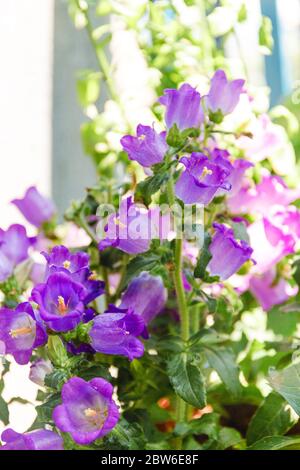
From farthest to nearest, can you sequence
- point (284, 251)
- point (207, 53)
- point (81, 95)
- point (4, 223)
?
point (4, 223) < point (81, 95) < point (207, 53) < point (284, 251)

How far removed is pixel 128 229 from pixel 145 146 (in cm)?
7

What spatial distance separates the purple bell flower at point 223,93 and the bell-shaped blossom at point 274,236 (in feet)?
0.44

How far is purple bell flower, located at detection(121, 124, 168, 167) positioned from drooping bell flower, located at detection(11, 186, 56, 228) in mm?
238

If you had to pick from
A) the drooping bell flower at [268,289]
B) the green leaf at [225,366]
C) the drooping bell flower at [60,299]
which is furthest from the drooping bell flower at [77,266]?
the drooping bell flower at [268,289]

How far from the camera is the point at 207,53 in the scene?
2.72ft

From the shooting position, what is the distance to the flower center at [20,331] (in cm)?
50

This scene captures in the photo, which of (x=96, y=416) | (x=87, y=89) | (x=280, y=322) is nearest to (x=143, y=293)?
(x=96, y=416)

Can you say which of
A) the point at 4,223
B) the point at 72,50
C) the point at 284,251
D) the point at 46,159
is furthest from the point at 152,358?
the point at 72,50

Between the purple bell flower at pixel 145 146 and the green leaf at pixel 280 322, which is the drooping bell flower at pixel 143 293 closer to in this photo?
the purple bell flower at pixel 145 146

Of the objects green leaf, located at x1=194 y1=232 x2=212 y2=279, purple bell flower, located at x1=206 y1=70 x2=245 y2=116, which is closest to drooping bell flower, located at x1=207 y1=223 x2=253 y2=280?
green leaf, located at x1=194 y1=232 x2=212 y2=279

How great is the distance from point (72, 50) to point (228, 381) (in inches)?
34.5

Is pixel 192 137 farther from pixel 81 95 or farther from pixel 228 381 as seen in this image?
pixel 81 95

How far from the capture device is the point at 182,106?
0.57 metres

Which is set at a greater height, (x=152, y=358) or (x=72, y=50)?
(x=72, y=50)
